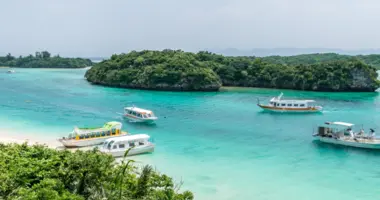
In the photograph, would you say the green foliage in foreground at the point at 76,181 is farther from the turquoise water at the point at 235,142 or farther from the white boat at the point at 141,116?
the white boat at the point at 141,116

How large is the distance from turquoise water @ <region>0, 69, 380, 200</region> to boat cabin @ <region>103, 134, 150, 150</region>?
49.7 inches

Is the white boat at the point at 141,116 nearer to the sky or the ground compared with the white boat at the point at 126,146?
nearer to the sky

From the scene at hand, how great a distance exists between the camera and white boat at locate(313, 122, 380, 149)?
947 inches

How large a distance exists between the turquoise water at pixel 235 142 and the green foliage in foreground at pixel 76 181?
509cm

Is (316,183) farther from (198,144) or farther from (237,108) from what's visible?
(237,108)

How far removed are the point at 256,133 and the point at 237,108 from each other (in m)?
12.5

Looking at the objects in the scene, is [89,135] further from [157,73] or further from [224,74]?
[224,74]

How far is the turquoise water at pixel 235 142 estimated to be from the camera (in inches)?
684

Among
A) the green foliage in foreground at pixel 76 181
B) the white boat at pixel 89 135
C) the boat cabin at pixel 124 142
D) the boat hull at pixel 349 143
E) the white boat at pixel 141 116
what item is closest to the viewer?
the green foliage in foreground at pixel 76 181

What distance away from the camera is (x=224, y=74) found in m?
69.8

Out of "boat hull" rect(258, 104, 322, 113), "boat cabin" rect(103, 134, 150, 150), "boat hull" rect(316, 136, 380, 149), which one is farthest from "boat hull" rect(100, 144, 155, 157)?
"boat hull" rect(258, 104, 322, 113)

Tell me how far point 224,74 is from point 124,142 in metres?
49.3

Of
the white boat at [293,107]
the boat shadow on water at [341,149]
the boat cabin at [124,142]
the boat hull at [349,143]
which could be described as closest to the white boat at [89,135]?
the boat cabin at [124,142]

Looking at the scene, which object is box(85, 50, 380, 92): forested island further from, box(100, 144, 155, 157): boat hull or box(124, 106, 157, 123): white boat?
box(100, 144, 155, 157): boat hull
